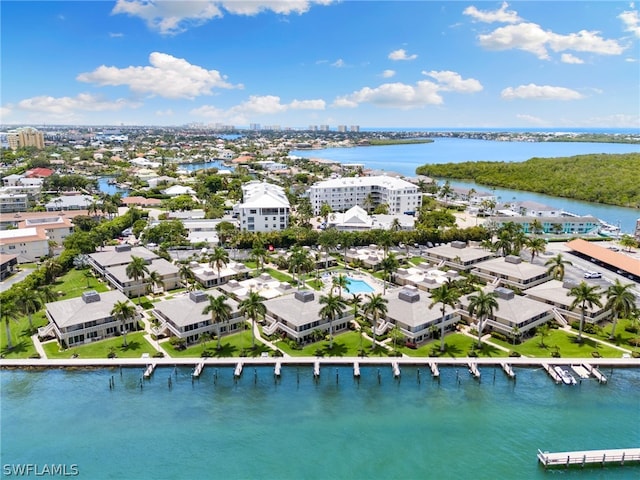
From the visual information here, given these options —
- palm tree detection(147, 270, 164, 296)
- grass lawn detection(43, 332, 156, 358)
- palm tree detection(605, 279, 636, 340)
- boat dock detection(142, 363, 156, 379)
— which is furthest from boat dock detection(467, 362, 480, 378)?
palm tree detection(147, 270, 164, 296)

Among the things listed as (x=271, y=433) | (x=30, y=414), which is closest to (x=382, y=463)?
(x=271, y=433)

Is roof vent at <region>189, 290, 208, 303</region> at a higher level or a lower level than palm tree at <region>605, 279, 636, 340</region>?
lower

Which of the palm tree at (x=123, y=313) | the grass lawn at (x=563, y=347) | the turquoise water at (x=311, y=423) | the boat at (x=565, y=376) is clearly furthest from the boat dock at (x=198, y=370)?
the boat at (x=565, y=376)

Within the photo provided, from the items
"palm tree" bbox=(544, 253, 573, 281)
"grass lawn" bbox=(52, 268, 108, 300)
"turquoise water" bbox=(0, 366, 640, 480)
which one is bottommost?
"turquoise water" bbox=(0, 366, 640, 480)

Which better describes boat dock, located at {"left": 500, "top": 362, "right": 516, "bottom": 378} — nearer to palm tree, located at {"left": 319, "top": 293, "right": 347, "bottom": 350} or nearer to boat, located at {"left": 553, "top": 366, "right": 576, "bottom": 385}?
boat, located at {"left": 553, "top": 366, "right": 576, "bottom": 385}

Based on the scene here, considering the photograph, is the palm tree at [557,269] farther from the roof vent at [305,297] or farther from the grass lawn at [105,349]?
the grass lawn at [105,349]

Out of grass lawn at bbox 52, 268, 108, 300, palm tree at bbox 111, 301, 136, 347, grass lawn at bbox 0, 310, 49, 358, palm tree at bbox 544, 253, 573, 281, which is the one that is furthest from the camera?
grass lawn at bbox 52, 268, 108, 300

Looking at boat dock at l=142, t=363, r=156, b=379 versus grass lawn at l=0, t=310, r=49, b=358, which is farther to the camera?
grass lawn at l=0, t=310, r=49, b=358

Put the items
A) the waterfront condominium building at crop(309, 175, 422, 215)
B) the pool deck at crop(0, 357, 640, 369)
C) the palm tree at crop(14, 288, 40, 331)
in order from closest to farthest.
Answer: the pool deck at crop(0, 357, 640, 369), the palm tree at crop(14, 288, 40, 331), the waterfront condominium building at crop(309, 175, 422, 215)
